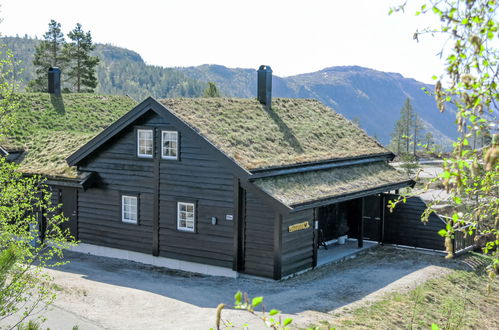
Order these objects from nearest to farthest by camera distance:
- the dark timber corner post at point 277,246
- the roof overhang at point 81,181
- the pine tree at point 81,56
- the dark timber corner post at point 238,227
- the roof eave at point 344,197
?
the dark timber corner post at point 277,246, the roof eave at point 344,197, the dark timber corner post at point 238,227, the roof overhang at point 81,181, the pine tree at point 81,56

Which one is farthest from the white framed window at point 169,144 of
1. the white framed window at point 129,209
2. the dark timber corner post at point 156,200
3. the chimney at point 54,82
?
the chimney at point 54,82

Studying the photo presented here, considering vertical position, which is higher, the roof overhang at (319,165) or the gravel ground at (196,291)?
the roof overhang at (319,165)

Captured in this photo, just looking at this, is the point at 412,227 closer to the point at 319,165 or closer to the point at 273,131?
the point at 319,165

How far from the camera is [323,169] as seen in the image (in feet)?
75.7

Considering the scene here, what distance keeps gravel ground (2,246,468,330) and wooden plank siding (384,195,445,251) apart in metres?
1.06

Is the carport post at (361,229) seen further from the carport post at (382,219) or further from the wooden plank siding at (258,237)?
the wooden plank siding at (258,237)

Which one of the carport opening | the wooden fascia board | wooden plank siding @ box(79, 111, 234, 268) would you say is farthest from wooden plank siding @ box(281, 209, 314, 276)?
the carport opening

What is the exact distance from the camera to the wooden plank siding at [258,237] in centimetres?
1923

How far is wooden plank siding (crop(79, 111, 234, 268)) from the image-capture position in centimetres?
2014

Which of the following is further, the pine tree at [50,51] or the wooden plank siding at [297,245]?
the pine tree at [50,51]

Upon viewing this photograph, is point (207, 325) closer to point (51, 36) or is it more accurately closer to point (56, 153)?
point (56, 153)

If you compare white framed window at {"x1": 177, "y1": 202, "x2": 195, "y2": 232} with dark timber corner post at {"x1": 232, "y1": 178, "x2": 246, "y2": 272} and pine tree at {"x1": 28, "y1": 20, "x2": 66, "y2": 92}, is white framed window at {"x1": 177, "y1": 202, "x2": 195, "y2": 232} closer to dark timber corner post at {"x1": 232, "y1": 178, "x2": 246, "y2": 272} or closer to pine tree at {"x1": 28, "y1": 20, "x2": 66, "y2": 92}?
dark timber corner post at {"x1": 232, "y1": 178, "x2": 246, "y2": 272}

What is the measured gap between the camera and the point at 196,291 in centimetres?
1841

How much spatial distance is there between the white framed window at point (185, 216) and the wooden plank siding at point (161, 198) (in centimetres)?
15
